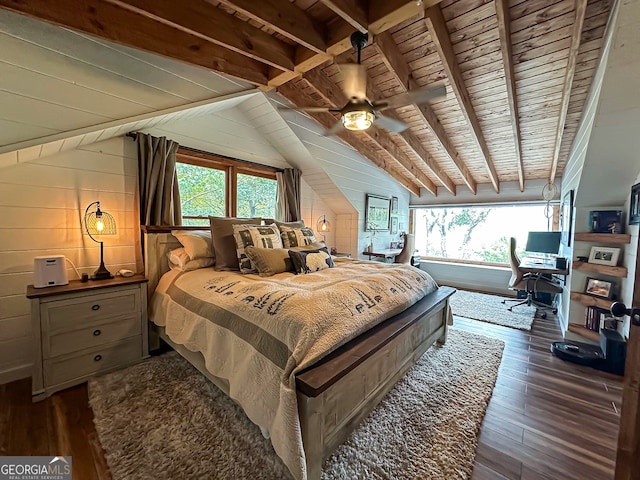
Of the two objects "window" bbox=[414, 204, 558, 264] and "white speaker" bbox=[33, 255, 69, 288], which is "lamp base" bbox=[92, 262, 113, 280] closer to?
"white speaker" bbox=[33, 255, 69, 288]

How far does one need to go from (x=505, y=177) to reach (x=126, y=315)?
605 centimetres

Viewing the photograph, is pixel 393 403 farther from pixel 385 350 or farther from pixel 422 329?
pixel 422 329

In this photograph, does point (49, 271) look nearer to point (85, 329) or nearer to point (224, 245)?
point (85, 329)

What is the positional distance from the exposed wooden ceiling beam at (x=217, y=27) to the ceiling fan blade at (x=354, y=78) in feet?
2.86

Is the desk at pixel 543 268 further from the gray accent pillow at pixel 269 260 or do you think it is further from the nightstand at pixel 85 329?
the nightstand at pixel 85 329

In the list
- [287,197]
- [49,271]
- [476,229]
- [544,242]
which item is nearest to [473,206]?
[476,229]

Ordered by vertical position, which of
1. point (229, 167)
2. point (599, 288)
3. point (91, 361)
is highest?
point (229, 167)

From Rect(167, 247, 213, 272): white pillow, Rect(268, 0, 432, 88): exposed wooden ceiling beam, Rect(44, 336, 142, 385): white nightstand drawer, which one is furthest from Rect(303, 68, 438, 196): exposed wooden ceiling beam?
Rect(44, 336, 142, 385): white nightstand drawer

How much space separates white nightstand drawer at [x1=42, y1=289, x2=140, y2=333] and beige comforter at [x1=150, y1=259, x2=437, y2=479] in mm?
221

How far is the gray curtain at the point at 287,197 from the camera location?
4102 millimetres

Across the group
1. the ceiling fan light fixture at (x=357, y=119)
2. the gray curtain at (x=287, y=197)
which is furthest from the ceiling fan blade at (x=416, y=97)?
the gray curtain at (x=287, y=197)

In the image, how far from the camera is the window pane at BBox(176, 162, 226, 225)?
10.4 feet

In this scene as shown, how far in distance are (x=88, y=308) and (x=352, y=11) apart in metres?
2.97

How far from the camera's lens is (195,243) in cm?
265
